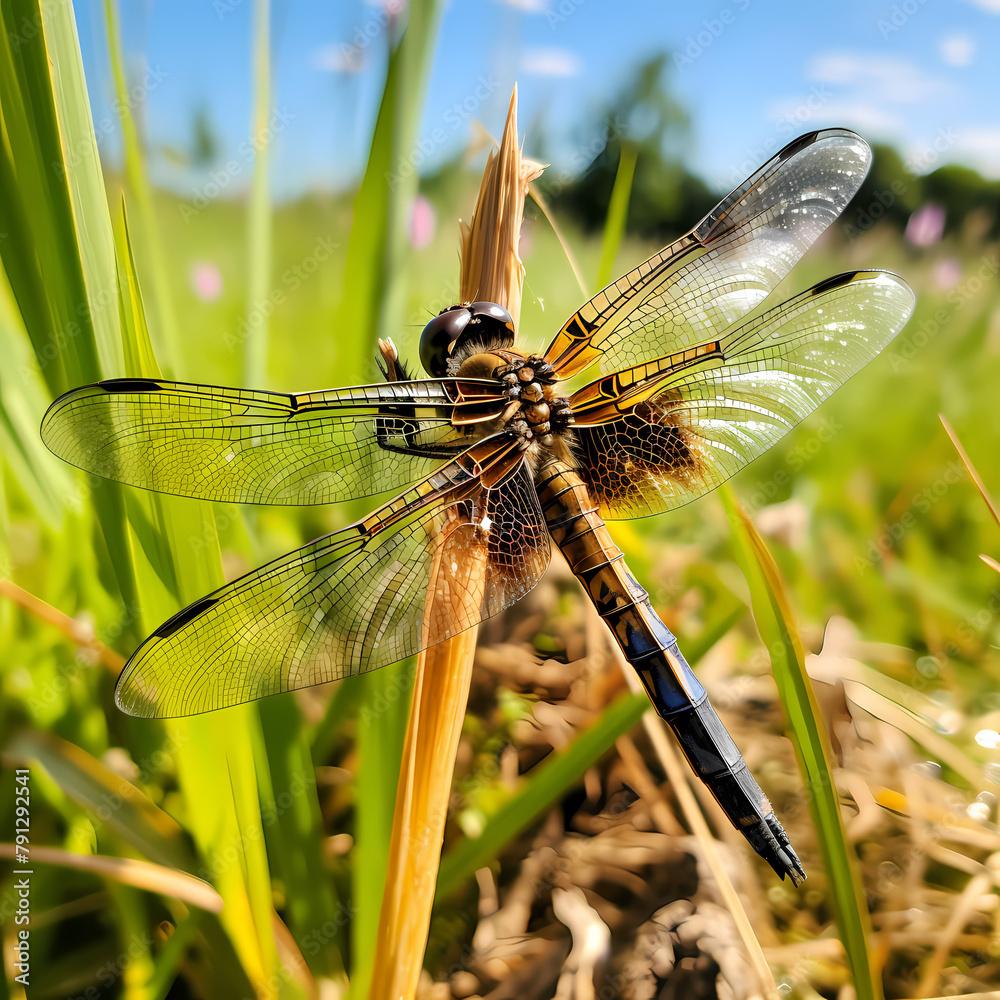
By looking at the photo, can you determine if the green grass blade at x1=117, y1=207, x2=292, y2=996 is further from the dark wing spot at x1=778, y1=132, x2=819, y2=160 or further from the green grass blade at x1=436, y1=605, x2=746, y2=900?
the dark wing spot at x1=778, y1=132, x2=819, y2=160

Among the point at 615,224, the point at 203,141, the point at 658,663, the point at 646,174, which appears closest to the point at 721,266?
the point at 615,224

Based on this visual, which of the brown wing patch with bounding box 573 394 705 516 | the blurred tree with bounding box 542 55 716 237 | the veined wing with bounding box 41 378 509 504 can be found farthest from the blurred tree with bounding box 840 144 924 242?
the veined wing with bounding box 41 378 509 504

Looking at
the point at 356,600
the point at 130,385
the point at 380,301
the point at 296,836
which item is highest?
the point at 380,301

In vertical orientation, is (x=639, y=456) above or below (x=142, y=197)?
below

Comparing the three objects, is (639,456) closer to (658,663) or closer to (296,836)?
(658,663)

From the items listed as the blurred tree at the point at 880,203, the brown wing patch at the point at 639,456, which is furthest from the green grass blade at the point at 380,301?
the blurred tree at the point at 880,203

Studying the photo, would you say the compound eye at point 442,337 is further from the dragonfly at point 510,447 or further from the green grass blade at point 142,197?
the green grass blade at point 142,197

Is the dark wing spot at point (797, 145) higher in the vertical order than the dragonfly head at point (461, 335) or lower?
higher
